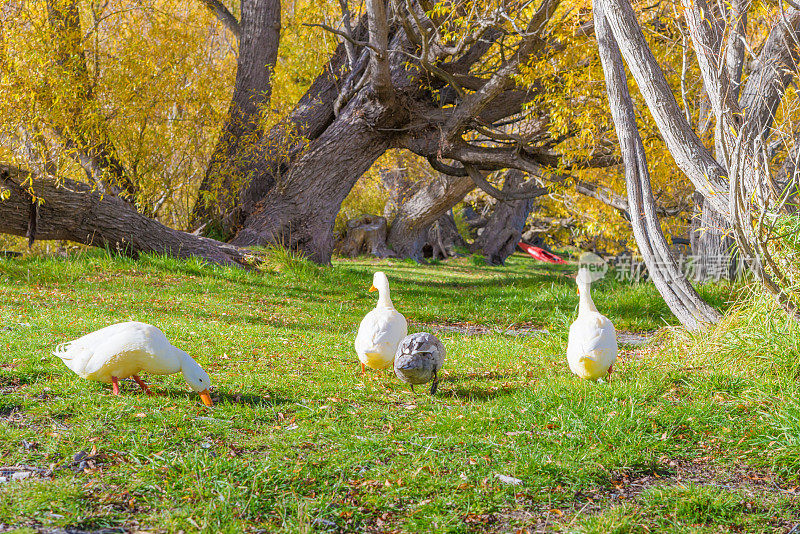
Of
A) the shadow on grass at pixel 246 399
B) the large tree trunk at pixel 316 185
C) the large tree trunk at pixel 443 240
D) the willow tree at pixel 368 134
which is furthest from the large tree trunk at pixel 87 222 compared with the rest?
the large tree trunk at pixel 443 240

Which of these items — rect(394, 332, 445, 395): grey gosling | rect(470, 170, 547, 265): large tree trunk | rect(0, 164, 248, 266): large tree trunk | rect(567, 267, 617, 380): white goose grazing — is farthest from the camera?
rect(470, 170, 547, 265): large tree trunk

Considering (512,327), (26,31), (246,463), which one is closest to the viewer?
(246,463)

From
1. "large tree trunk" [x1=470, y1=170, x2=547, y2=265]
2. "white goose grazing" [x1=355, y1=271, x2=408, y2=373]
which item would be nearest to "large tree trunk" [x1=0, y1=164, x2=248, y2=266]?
"white goose grazing" [x1=355, y1=271, x2=408, y2=373]

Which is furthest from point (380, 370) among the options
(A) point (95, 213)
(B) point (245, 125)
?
(B) point (245, 125)

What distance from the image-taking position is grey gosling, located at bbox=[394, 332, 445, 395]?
4996mm

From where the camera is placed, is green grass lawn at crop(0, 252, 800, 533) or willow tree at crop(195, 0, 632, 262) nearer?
green grass lawn at crop(0, 252, 800, 533)

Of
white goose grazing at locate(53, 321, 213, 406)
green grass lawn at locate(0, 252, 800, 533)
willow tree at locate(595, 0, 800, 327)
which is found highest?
willow tree at locate(595, 0, 800, 327)

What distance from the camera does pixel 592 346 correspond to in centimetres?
516

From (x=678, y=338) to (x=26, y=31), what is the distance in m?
10.1

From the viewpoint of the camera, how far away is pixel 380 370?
591 cm

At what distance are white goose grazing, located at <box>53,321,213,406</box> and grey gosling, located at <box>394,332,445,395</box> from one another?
1.43m

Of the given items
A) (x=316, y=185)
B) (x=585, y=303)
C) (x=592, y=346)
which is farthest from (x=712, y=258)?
(x=316, y=185)

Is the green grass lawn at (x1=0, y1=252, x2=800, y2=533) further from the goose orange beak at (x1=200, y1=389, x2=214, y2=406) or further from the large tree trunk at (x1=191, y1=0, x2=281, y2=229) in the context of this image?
the large tree trunk at (x1=191, y1=0, x2=281, y2=229)

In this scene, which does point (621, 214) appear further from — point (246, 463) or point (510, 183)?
point (246, 463)
